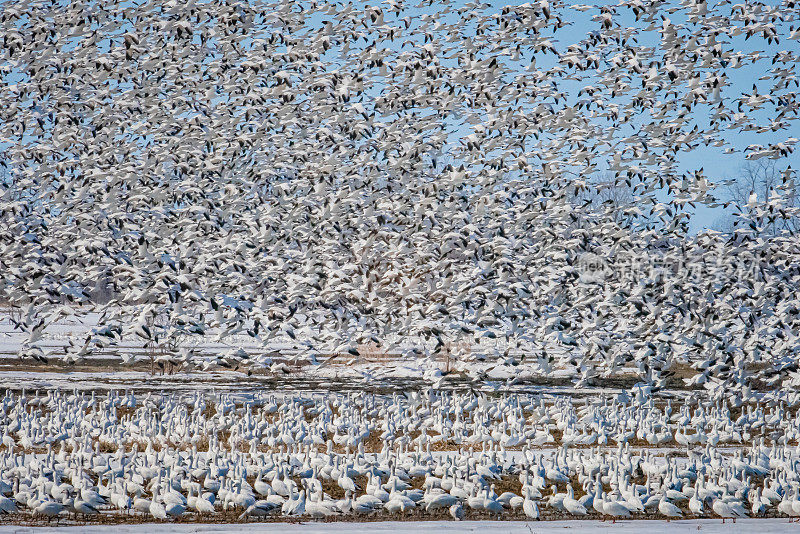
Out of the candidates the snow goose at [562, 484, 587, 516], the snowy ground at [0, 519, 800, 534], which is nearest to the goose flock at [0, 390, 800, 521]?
the snow goose at [562, 484, 587, 516]

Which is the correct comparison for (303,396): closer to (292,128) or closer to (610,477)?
(610,477)

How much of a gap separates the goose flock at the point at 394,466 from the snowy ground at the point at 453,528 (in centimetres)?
34

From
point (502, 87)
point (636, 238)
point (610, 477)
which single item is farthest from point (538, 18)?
point (610, 477)

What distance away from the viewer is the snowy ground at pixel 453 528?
1223 centimetres

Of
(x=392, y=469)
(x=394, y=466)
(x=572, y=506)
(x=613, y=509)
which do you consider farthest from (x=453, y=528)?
(x=394, y=466)

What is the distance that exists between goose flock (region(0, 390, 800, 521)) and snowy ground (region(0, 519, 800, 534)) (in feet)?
1.11

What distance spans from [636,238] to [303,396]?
17678 millimetres

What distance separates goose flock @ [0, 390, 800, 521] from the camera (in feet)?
44.0

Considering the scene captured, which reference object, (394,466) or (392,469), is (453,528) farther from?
(394,466)

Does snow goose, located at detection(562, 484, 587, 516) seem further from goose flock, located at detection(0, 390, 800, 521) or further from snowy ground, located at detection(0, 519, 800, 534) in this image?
snowy ground, located at detection(0, 519, 800, 534)

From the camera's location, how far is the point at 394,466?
50.6ft

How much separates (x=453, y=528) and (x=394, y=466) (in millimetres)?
3030

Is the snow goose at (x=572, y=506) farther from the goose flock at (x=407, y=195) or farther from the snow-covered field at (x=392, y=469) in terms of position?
the goose flock at (x=407, y=195)

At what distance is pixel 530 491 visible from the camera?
1380 centimetres
